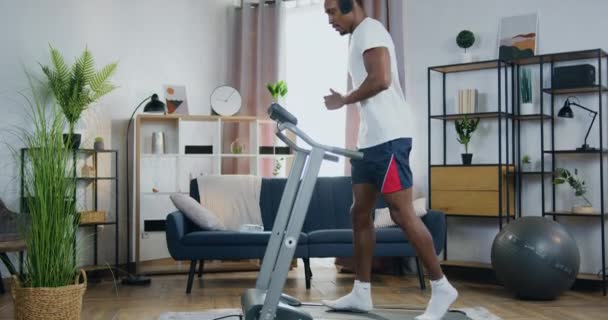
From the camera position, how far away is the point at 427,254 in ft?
9.34

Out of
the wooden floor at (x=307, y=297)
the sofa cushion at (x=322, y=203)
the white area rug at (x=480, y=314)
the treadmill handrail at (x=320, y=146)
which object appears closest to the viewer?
the treadmill handrail at (x=320, y=146)

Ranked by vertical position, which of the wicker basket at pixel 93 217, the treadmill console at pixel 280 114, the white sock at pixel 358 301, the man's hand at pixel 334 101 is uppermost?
the man's hand at pixel 334 101

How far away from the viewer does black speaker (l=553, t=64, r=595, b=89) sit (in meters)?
4.44

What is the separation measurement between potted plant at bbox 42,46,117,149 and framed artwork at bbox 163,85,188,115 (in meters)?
0.79

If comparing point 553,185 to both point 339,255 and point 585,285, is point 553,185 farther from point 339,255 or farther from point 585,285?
point 339,255

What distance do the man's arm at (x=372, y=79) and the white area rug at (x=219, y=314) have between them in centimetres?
124

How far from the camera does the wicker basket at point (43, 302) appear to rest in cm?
278

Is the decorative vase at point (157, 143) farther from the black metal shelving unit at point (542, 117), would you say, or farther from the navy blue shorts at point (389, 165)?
the navy blue shorts at point (389, 165)

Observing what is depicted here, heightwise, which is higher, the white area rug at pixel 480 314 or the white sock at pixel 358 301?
the white sock at pixel 358 301

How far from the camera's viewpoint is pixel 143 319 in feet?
11.5

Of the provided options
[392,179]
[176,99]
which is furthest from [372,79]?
[176,99]

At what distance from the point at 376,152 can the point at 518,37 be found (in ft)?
8.17

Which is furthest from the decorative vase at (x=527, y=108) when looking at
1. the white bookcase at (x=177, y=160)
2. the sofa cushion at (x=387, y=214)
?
the white bookcase at (x=177, y=160)

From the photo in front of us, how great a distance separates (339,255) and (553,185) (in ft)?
5.25
